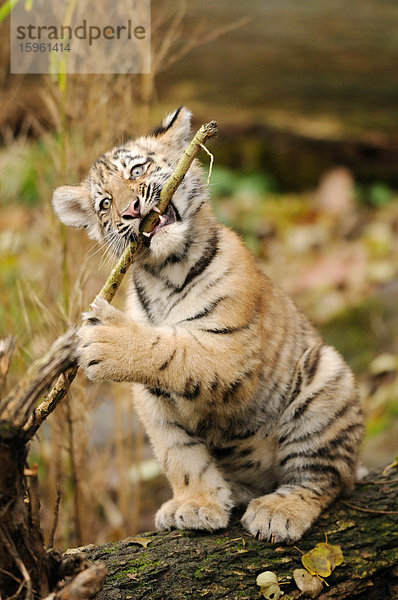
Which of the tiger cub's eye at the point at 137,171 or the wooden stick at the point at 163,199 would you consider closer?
the wooden stick at the point at 163,199

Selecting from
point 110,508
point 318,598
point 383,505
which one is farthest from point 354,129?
point 318,598

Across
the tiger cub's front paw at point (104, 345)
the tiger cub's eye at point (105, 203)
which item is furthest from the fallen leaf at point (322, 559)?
the tiger cub's eye at point (105, 203)

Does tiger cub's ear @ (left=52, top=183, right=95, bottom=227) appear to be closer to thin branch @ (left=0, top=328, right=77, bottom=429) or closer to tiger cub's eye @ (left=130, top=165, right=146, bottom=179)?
tiger cub's eye @ (left=130, top=165, right=146, bottom=179)

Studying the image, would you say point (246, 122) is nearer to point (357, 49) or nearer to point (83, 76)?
point (357, 49)

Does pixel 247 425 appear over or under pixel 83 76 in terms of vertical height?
under

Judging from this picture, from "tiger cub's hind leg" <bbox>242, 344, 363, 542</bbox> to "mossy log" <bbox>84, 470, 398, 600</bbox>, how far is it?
6.4 inches

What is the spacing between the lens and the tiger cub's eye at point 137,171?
11.6 ft

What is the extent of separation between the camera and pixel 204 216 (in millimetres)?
3697

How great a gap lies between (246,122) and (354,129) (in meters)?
1.58

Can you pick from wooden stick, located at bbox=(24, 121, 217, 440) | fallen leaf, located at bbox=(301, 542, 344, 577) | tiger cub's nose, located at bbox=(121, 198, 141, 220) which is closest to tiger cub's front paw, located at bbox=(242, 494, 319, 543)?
fallen leaf, located at bbox=(301, 542, 344, 577)

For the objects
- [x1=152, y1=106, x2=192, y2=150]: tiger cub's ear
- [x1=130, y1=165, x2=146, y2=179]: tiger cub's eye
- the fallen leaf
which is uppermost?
[x1=152, y1=106, x2=192, y2=150]: tiger cub's ear

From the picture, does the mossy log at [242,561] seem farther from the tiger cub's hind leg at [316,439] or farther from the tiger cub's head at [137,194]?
the tiger cub's head at [137,194]

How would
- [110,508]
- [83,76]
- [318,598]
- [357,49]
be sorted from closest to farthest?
[318,598] → [83,76] → [110,508] → [357,49]

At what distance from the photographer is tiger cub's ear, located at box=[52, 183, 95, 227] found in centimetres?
375
